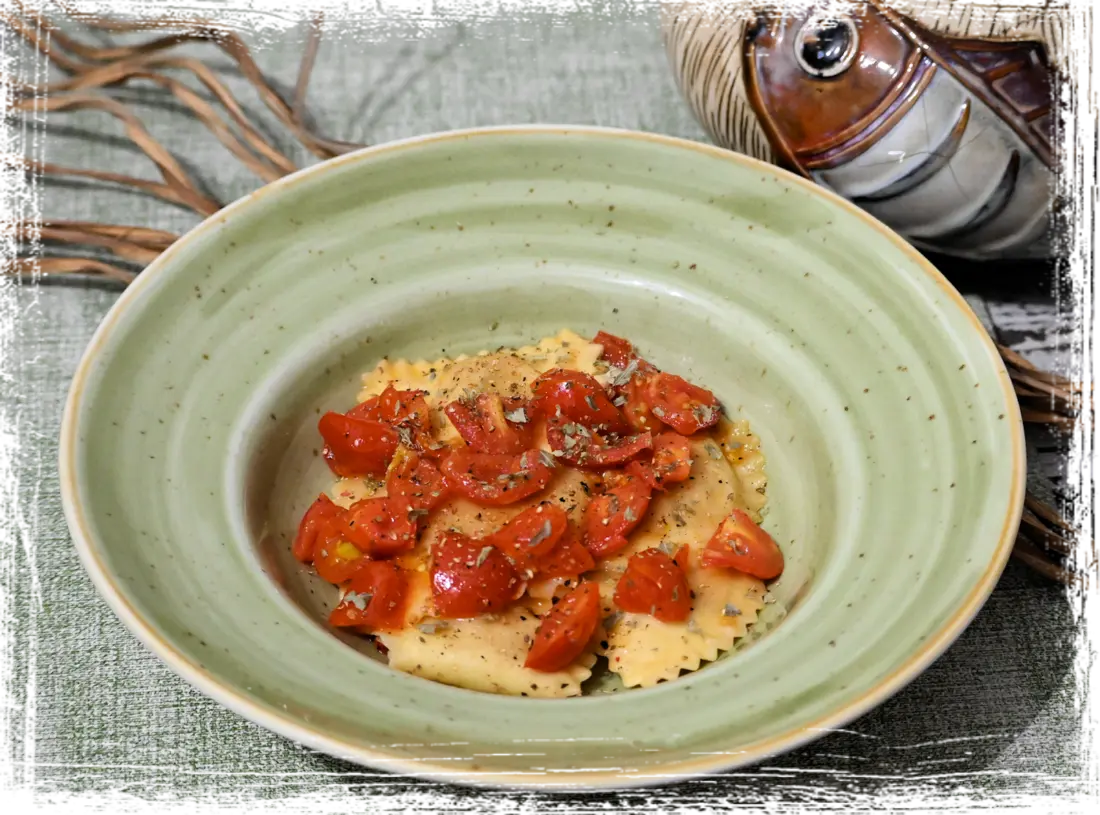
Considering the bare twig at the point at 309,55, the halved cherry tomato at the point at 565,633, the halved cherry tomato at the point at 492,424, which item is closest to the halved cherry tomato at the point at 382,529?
the halved cherry tomato at the point at 492,424

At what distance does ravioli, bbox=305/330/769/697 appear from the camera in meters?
1.98

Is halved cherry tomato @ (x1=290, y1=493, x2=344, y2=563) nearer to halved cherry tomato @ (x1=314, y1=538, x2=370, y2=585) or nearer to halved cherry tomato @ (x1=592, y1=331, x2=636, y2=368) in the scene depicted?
halved cherry tomato @ (x1=314, y1=538, x2=370, y2=585)

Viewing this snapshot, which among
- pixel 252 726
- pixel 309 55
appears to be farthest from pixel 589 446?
pixel 309 55

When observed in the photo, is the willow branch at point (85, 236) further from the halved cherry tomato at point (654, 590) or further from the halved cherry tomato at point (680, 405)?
the halved cherry tomato at point (654, 590)

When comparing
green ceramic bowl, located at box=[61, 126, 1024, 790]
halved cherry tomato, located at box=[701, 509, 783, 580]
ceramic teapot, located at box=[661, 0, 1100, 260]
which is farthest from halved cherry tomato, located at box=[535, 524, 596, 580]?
ceramic teapot, located at box=[661, 0, 1100, 260]

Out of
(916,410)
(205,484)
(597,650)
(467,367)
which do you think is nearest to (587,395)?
(467,367)

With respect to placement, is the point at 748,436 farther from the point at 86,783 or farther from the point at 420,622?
the point at 86,783

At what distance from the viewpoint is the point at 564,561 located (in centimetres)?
208

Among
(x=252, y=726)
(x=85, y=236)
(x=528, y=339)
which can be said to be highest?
(x=85, y=236)

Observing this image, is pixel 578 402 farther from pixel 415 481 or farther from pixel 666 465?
pixel 415 481

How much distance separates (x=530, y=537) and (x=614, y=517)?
22 centimetres

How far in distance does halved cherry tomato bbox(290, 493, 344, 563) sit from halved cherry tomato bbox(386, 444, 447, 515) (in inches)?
5.8

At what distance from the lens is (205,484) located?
206 centimetres

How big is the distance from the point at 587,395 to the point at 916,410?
31.6 inches
